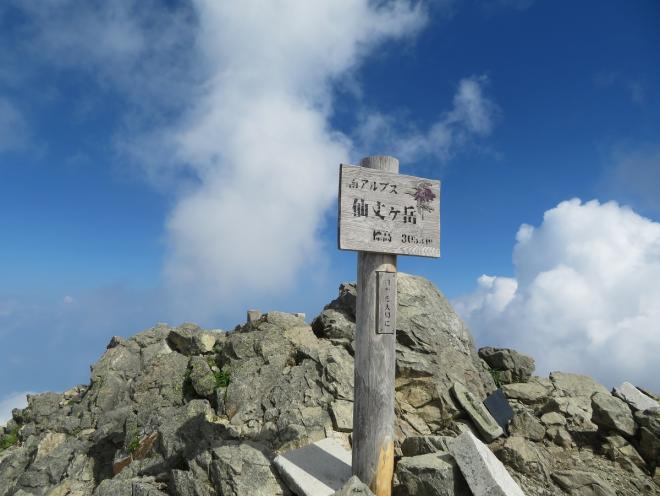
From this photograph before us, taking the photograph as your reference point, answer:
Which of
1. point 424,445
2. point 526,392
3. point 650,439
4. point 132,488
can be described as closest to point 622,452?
point 650,439

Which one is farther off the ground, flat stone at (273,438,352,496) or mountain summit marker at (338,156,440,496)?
mountain summit marker at (338,156,440,496)

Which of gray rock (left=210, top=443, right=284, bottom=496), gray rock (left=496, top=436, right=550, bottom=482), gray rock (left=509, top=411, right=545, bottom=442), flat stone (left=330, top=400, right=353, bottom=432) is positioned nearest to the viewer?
gray rock (left=210, top=443, right=284, bottom=496)

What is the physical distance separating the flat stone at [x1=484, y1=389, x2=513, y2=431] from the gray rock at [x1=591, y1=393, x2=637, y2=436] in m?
2.20

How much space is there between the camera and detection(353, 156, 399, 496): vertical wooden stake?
7883mm

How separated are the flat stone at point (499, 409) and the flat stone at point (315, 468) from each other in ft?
16.6

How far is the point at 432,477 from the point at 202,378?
782 cm

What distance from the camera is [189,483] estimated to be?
26.7 ft

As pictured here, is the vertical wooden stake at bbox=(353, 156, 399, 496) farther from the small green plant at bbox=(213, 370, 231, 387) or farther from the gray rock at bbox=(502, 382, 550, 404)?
the gray rock at bbox=(502, 382, 550, 404)

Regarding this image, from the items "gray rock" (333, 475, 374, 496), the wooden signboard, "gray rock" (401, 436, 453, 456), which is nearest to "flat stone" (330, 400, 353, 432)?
"gray rock" (401, 436, 453, 456)

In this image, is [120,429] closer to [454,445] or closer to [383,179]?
[454,445]

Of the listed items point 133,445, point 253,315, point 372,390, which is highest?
point 253,315

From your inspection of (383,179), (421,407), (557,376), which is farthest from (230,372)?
(557,376)

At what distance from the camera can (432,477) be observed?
7258 mm

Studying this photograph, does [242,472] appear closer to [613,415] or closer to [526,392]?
[613,415]
